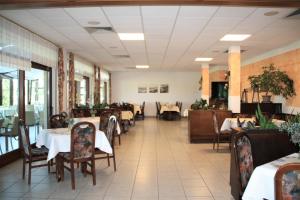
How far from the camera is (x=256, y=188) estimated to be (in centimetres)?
255

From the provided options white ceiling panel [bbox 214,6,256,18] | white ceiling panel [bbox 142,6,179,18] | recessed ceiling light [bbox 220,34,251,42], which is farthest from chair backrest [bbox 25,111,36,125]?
recessed ceiling light [bbox 220,34,251,42]

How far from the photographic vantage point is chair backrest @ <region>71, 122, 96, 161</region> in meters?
4.38

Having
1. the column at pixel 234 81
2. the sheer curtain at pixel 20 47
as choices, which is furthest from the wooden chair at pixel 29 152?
the column at pixel 234 81

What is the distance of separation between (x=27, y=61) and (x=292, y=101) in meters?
7.39

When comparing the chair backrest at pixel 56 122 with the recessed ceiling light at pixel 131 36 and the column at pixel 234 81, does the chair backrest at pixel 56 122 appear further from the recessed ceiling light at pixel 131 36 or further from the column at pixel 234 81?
the column at pixel 234 81

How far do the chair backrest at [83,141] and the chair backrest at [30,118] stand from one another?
3.32 metres

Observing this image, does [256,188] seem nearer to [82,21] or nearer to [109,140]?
[109,140]

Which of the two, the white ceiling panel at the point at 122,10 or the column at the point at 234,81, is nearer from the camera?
the white ceiling panel at the point at 122,10

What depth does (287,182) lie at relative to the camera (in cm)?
189

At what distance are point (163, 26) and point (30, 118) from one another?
4.05 m

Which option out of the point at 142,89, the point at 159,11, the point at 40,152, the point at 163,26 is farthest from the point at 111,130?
the point at 142,89

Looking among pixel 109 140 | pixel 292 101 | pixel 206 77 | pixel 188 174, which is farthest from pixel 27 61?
pixel 206 77

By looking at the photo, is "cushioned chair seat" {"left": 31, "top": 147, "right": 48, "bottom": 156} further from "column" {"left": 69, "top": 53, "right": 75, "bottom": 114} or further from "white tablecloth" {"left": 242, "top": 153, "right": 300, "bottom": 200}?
"column" {"left": 69, "top": 53, "right": 75, "bottom": 114}

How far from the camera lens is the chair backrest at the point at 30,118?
281 inches
